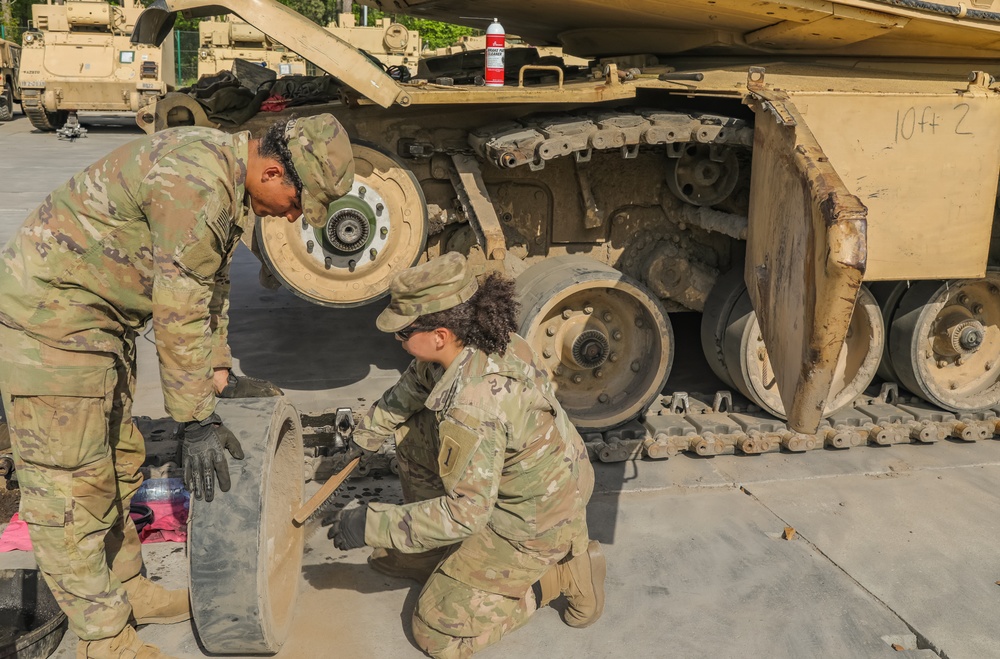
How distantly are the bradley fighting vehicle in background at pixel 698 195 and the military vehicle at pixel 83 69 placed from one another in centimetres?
1412

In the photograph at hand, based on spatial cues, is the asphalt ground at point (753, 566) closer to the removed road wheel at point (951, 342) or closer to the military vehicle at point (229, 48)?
the removed road wheel at point (951, 342)

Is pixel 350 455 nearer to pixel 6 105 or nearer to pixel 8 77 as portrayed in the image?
pixel 6 105

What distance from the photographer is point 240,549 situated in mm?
3250

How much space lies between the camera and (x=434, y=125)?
18.5 feet

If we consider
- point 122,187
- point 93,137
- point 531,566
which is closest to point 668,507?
point 531,566

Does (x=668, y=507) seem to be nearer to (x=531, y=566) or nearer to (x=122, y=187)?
(x=531, y=566)

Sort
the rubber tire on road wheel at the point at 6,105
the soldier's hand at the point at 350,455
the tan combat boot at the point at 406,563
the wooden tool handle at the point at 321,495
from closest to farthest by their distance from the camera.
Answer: the wooden tool handle at the point at 321,495 → the tan combat boot at the point at 406,563 → the soldier's hand at the point at 350,455 → the rubber tire on road wheel at the point at 6,105

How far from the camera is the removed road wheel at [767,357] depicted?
5672 millimetres

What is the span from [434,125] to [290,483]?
8.24ft

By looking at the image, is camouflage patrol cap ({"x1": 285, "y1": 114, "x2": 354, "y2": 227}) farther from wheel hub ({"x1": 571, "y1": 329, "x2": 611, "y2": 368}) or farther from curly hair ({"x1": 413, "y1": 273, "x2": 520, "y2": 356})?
wheel hub ({"x1": 571, "y1": 329, "x2": 611, "y2": 368})

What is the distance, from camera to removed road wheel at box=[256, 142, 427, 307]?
5246 mm

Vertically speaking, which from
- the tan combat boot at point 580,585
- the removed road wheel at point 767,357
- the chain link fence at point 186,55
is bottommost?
the tan combat boot at point 580,585

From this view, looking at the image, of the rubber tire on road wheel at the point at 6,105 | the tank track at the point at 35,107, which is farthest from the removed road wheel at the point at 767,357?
the rubber tire on road wheel at the point at 6,105

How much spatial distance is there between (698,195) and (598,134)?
1.01m
